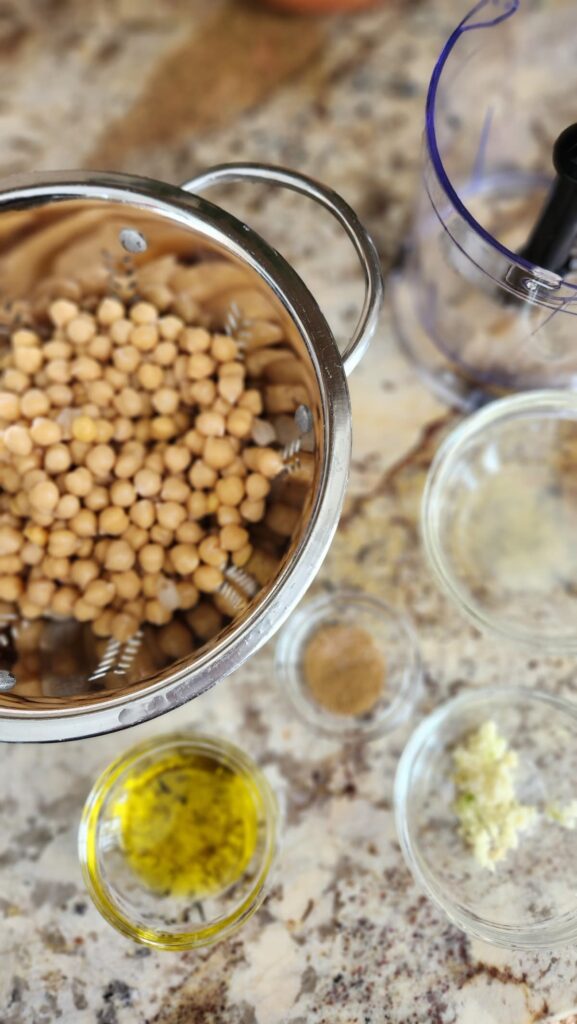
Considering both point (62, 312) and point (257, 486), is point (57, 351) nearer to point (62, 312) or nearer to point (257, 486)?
point (62, 312)

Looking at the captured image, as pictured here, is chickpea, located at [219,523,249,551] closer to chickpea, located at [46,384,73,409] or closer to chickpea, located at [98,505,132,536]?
chickpea, located at [98,505,132,536]

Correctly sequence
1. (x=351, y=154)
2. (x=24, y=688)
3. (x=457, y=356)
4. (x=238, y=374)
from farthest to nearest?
(x=351, y=154)
(x=457, y=356)
(x=238, y=374)
(x=24, y=688)

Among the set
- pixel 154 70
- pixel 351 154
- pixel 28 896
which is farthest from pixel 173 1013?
pixel 154 70

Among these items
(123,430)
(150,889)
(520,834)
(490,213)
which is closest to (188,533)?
(123,430)

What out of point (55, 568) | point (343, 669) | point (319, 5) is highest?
point (319, 5)

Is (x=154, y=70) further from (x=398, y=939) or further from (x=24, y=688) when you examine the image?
(x=398, y=939)

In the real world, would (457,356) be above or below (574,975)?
above
